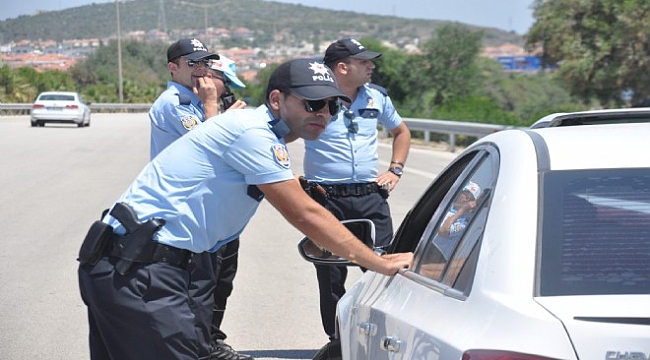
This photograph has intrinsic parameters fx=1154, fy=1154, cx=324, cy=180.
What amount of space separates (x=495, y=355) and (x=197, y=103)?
154 inches

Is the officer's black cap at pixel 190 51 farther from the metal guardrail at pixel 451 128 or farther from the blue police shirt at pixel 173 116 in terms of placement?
the metal guardrail at pixel 451 128

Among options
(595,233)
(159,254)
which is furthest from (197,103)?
(595,233)

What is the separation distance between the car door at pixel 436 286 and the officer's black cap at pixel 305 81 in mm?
559

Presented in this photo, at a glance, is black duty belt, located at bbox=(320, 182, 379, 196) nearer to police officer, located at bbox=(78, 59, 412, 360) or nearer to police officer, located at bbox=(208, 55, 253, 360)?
police officer, located at bbox=(208, 55, 253, 360)

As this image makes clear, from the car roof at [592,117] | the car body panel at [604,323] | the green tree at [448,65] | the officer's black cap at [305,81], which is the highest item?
the officer's black cap at [305,81]

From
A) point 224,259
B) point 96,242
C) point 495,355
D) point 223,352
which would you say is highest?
point 495,355

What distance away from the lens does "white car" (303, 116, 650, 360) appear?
271 cm

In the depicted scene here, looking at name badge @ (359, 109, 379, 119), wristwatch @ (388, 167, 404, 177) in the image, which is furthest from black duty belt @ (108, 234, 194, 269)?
wristwatch @ (388, 167, 404, 177)

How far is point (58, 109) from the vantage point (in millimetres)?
38438

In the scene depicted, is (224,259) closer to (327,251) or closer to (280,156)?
(327,251)

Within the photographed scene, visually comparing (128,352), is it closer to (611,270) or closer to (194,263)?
(194,263)

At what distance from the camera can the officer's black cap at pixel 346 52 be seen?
676 centimetres

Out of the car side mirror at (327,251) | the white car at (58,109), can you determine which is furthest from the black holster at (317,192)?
the white car at (58,109)

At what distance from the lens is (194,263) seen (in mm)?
4414
